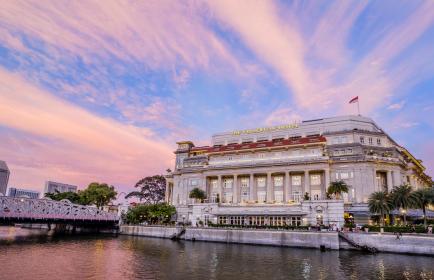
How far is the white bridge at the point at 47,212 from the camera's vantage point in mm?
75062

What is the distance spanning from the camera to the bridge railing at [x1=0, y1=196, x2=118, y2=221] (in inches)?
2980

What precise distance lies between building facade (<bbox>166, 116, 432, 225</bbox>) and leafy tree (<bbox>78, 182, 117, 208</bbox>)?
1285 inches

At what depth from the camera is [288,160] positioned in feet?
326

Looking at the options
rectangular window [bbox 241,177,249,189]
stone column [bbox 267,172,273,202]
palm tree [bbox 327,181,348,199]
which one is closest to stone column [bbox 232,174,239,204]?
rectangular window [bbox 241,177,249,189]

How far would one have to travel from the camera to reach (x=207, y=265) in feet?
148

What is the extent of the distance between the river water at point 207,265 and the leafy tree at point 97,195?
74.8m

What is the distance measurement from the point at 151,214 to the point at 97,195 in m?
41.1

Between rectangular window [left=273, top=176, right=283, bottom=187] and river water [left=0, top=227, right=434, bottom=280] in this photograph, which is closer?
river water [left=0, top=227, right=434, bottom=280]

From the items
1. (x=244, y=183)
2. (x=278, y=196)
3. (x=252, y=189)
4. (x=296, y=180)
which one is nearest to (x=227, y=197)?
(x=244, y=183)

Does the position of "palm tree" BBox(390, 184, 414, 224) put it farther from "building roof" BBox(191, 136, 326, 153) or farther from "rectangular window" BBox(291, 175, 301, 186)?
"rectangular window" BBox(291, 175, 301, 186)

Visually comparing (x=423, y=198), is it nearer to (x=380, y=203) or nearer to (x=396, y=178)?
(x=380, y=203)

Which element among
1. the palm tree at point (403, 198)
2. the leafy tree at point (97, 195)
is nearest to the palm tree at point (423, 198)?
the palm tree at point (403, 198)

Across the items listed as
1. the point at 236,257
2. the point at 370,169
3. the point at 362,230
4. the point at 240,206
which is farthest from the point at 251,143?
the point at 236,257

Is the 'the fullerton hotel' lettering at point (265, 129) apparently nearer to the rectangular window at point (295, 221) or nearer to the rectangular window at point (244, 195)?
the rectangular window at point (244, 195)
